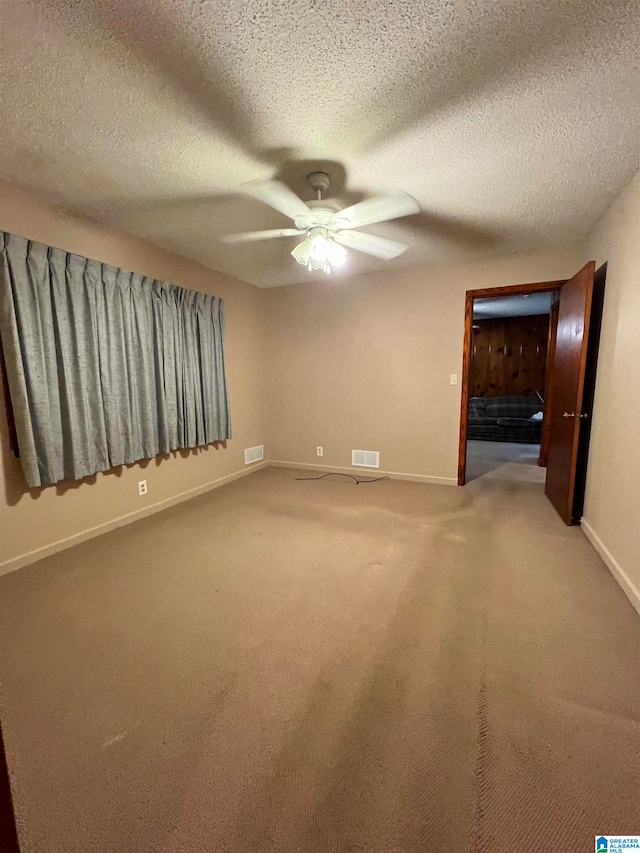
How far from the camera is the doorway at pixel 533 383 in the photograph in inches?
108

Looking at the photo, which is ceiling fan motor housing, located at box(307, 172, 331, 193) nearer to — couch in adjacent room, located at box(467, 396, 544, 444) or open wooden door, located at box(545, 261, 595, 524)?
open wooden door, located at box(545, 261, 595, 524)

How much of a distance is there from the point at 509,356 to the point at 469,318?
13.1 feet

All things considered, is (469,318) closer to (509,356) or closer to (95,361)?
(95,361)

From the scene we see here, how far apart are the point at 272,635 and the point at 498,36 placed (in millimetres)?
2503

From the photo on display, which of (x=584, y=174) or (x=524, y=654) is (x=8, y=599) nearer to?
(x=524, y=654)

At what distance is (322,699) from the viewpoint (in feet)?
4.42

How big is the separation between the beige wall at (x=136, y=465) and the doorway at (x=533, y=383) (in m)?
2.44

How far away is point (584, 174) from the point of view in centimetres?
208

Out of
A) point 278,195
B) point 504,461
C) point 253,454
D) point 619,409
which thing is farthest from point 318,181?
point 504,461

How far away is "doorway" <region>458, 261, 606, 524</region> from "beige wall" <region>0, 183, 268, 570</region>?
7.99ft

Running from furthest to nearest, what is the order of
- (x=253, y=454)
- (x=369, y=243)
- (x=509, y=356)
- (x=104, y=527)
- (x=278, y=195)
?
(x=509, y=356), (x=253, y=454), (x=104, y=527), (x=369, y=243), (x=278, y=195)

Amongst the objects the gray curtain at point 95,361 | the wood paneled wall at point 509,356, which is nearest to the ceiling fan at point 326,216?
the gray curtain at point 95,361

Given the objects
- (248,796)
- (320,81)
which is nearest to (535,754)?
(248,796)

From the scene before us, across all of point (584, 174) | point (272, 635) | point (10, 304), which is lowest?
point (272, 635)
